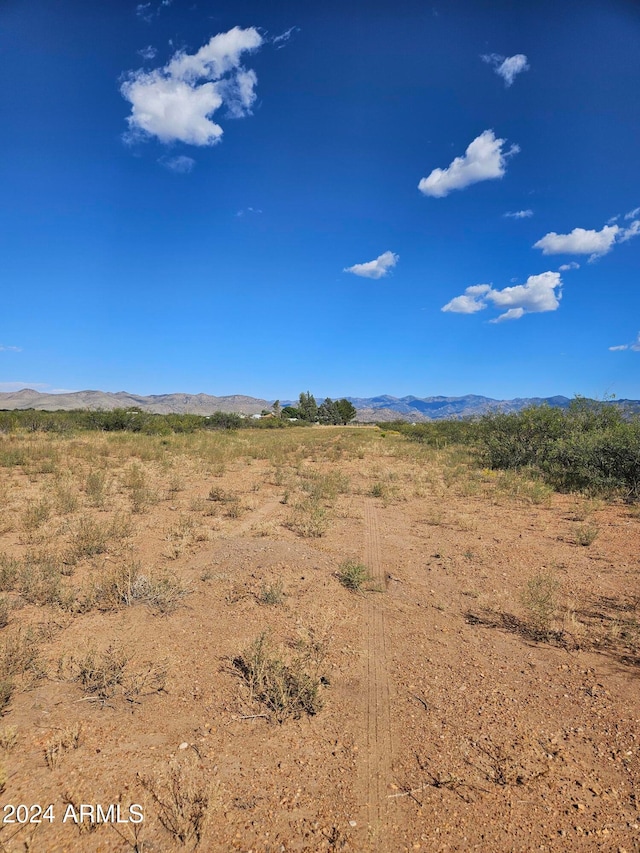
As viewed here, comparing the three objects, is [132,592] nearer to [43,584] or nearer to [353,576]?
[43,584]

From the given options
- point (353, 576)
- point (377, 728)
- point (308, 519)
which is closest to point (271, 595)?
point (353, 576)

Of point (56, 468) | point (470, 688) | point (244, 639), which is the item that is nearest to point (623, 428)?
point (470, 688)

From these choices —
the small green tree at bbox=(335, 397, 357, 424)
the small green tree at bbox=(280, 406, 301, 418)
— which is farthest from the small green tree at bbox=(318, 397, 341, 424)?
the small green tree at bbox=(280, 406, 301, 418)

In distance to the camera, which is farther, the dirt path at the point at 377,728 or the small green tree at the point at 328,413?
the small green tree at the point at 328,413

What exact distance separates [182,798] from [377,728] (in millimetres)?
1592

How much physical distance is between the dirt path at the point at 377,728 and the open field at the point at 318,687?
0.06 feet

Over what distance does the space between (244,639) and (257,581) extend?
5.23 ft

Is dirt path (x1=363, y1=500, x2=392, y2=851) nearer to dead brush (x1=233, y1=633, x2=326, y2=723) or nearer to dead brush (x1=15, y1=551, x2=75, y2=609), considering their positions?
dead brush (x1=233, y1=633, x2=326, y2=723)

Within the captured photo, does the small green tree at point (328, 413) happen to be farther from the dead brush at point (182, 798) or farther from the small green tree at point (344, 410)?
the dead brush at point (182, 798)

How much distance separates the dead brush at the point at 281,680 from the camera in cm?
362

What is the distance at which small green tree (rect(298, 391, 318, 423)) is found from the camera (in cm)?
10262

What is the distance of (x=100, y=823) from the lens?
8.37 ft

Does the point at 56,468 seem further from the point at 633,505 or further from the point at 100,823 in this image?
the point at 633,505

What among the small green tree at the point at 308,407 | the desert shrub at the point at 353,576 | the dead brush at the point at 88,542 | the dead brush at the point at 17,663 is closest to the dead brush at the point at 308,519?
the desert shrub at the point at 353,576
